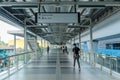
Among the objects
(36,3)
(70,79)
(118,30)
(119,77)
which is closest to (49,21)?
(36,3)

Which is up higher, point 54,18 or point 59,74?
point 54,18

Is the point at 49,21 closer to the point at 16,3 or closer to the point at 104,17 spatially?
the point at 16,3

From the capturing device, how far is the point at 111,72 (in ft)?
38.6

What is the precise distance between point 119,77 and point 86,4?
333 cm

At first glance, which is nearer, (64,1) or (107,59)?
(64,1)

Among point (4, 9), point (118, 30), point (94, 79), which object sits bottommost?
point (94, 79)

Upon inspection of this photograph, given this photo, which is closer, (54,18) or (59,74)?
(54,18)

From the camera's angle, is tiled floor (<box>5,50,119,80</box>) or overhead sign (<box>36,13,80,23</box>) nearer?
tiled floor (<box>5,50,119,80</box>)

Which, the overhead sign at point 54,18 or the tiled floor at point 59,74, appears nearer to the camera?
the tiled floor at point 59,74

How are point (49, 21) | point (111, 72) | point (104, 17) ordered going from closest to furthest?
point (49, 21), point (111, 72), point (104, 17)

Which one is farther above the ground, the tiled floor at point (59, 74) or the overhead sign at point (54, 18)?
the overhead sign at point (54, 18)

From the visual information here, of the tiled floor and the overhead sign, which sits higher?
the overhead sign

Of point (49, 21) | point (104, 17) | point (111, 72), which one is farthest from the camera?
point (104, 17)

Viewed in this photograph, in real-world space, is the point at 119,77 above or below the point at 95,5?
below
